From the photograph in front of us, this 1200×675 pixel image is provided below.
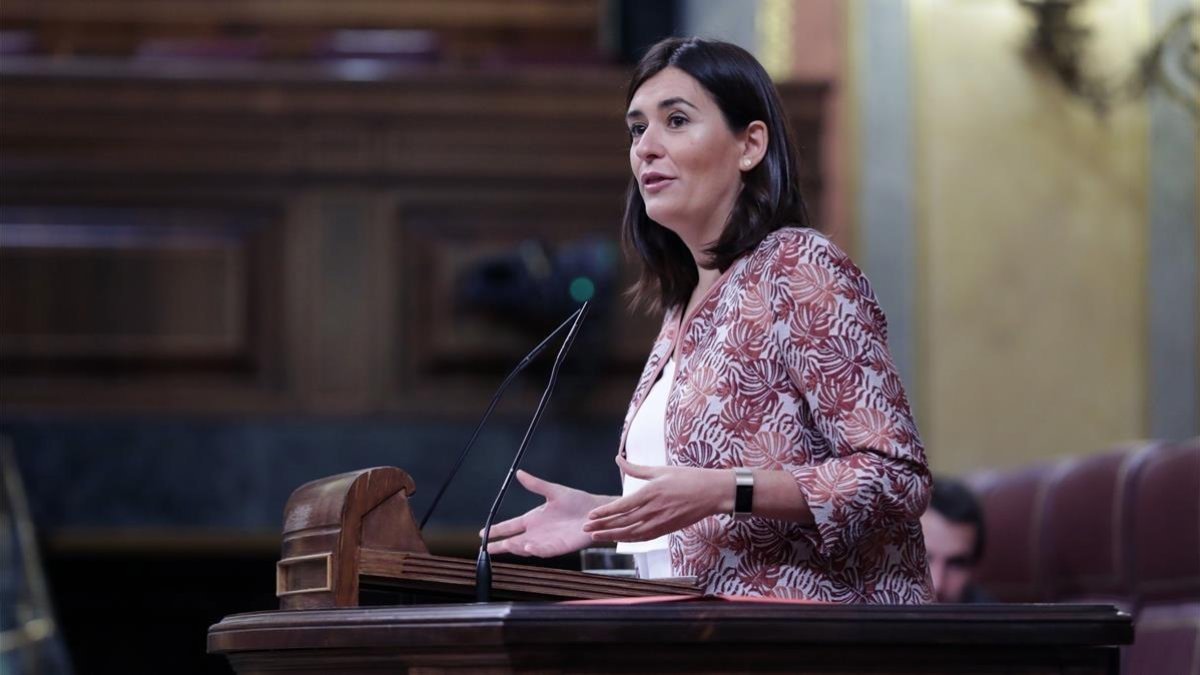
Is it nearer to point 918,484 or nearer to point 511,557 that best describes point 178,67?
point 511,557

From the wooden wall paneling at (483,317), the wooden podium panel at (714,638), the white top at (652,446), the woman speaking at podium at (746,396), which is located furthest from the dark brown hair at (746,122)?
the wooden wall paneling at (483,317)

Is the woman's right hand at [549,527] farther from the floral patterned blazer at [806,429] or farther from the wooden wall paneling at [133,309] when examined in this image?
the wooden wall paneling at [133,309]

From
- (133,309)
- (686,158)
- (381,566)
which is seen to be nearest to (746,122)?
(686,158)

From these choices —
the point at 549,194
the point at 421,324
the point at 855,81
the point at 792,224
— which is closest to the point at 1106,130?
the point at 855,81

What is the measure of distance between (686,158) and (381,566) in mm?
543

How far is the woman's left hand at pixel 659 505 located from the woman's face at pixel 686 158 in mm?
398

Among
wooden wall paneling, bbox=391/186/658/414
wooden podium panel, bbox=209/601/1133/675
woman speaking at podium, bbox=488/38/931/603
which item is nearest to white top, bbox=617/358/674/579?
woman speaking at podium, bbox=488/38/931/603

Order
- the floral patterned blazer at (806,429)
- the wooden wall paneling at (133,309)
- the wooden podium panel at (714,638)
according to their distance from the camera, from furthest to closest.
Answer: the wooden wall paneling at (133,309) < the floral patterned blazer at (806,429) < the wooden podium panel at (714,638)

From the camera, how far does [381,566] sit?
5.16 ft

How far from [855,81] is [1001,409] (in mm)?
1114

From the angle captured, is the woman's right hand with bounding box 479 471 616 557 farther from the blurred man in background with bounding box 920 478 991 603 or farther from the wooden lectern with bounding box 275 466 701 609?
the blurred man in background with bounding box 920 478 991 603

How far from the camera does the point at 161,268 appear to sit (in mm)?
5254

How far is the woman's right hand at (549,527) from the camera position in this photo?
175cm

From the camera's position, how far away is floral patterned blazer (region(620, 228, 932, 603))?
162cm
